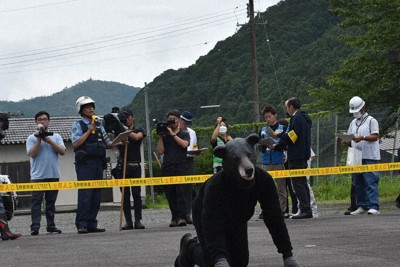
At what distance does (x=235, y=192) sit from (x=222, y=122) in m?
9.53

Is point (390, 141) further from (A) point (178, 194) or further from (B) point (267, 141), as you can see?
(B) point (267, 141)

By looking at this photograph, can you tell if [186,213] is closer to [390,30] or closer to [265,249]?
[265,249]

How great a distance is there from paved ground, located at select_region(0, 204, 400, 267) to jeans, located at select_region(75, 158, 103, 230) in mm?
490

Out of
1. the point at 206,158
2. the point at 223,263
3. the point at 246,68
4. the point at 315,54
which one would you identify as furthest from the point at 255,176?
the point at 246,68

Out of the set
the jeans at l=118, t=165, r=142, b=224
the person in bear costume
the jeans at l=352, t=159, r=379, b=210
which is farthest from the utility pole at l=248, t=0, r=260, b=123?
the person in bear costume

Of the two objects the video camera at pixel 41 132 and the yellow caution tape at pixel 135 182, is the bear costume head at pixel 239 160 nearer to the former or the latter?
the yellow caution tape at pixel 135 182

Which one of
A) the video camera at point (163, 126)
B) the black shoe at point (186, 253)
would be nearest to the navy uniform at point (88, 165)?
the video camera at point (163, 126)

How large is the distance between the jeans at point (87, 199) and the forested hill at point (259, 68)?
3720 cm

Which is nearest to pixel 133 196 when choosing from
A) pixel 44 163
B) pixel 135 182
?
pixel 135 182

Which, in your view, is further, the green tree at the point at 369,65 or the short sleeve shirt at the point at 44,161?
the green tree at the point at 369,65

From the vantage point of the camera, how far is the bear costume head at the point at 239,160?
6.16 m

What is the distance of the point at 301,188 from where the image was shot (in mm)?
14562

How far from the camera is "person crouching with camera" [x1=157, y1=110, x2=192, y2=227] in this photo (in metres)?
14.8

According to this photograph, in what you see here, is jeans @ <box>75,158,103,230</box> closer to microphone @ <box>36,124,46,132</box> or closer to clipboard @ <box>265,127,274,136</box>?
microphone @ <box>36,124,46,132</box>
